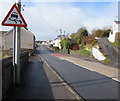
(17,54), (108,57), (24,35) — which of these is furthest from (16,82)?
(24,35)

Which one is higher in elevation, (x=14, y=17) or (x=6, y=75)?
(x=14, y=17)

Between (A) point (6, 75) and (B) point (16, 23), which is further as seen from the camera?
(B) point (16, 23)

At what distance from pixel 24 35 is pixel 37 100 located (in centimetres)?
6395

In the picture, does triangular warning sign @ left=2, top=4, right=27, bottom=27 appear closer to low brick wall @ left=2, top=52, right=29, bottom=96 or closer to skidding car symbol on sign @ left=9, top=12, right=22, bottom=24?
skidding car symbol on sign @ left=9, top=12, right=22, bottom=24

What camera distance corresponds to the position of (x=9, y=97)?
6203 mm

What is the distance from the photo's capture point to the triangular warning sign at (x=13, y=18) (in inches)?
277

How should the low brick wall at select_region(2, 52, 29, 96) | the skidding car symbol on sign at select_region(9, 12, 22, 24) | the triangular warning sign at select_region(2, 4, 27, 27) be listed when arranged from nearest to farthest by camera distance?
the low brick wall at select_region(2, 52, 29, 96) < the triangular warning sign at select_region(2, 4, 27, 27) < the skidding car symbol on sign at select_region(9, 12, 22, 24)

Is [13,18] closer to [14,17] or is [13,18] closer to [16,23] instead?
[14,17]

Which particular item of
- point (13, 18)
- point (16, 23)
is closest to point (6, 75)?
point (16, 23)

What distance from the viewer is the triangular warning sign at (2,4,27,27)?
7.04 meters

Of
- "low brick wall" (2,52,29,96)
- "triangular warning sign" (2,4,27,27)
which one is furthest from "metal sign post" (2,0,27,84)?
"low brick wall" (2,52,29,96)

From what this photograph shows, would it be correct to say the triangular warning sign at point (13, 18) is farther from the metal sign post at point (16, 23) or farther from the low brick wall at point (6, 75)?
the low brick wall at point (6, 75)

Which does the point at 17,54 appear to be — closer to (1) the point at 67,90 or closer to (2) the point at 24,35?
(1) the point at 67,90

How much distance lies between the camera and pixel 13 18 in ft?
23.9
